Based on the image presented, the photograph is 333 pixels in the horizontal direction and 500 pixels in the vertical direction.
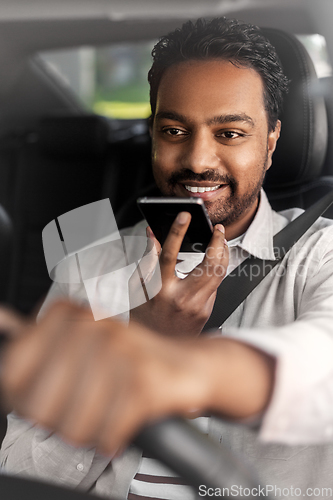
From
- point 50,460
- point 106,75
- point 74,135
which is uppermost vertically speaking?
point 106,75

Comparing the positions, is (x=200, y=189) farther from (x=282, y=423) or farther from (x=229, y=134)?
(x=282, y=423)

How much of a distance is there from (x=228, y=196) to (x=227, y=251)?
0.71 feet

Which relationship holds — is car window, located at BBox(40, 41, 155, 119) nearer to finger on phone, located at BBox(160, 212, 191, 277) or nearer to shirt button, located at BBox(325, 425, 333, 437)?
finger on phone, located at BBox(160, 212, 191, 277)

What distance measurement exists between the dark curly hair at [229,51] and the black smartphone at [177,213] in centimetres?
32

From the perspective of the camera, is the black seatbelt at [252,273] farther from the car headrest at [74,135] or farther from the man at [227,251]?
the car headrest at [74,135]

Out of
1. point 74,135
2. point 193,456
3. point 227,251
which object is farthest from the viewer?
point 74,135

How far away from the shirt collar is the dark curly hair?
193 millimetres

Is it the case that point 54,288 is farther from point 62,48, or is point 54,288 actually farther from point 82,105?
point 82,105

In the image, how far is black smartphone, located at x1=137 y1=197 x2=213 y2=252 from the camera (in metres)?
0.81

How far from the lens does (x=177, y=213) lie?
0.82 m

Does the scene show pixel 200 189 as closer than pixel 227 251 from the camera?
No

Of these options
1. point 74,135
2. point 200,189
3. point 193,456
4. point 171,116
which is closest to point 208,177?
point 200,189

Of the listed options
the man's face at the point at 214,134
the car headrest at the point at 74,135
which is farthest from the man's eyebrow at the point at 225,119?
the car headrest at the point at 74,135

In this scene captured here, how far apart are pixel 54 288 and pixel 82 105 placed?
4.91 feet
